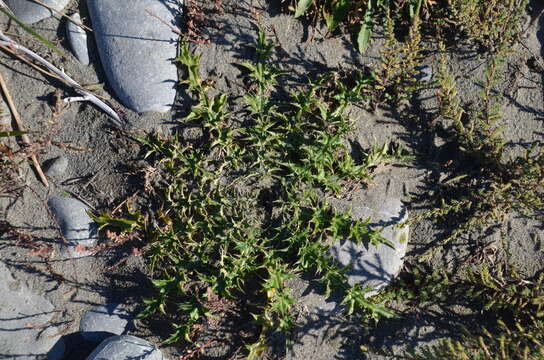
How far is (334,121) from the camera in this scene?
3.44m

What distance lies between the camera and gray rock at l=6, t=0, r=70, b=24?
137 inches

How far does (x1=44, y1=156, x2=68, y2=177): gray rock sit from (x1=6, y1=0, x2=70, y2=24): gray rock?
1.01 metres

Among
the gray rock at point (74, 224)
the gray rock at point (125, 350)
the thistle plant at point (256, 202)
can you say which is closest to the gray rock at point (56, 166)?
the gray rock at point (74, 224)

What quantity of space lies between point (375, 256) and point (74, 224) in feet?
7.10

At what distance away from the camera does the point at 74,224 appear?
138 inches

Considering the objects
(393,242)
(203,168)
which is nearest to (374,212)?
(393,242)

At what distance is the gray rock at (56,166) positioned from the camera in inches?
139

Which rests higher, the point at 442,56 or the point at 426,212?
the point at 442,56

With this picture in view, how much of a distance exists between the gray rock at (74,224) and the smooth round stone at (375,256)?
5.75 ft

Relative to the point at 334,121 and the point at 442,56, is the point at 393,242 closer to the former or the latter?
the point at 334,121

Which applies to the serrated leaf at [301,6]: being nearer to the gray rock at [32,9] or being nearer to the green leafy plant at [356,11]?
the green leafy plant at [356,11]

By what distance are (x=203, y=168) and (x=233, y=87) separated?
2.02 feet

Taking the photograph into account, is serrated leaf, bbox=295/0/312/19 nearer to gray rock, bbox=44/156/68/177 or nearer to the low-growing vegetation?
the low-growing vegetation

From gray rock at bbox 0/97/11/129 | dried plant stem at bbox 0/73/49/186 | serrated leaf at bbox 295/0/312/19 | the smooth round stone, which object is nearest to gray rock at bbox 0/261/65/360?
dried plant stem at bbox 0/73/49/186
